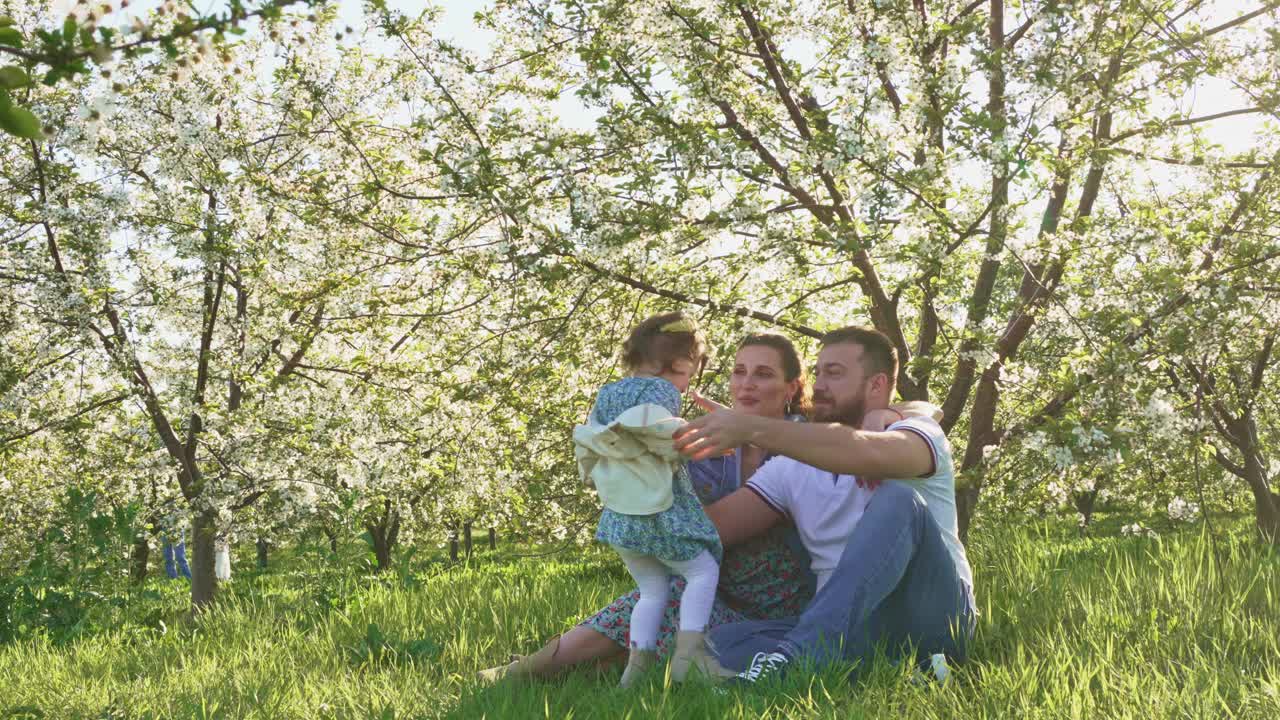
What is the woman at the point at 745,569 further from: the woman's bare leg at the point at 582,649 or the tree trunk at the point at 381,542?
the tree trunk at the point at 381,542

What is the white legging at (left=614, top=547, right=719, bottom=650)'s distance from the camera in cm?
359

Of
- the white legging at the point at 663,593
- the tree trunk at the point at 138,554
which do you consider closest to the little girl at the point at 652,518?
the white legging at the point at 663,593

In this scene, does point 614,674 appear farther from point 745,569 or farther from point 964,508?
point 964,508

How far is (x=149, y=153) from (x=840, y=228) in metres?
6.89

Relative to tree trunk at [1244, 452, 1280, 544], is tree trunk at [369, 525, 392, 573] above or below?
below

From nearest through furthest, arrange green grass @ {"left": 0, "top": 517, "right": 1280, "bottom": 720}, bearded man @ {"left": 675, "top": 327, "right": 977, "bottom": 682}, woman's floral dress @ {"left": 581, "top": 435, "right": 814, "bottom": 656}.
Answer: green grass @ {"left": 0, "top": 517, "right": 1280, "bottom": 720} → bearded man @ {"left": 675, "top": 327, "right": 977, "bottom": 682} → woman's floral dress @ {"left": 581, "top": 435, "right": 814, "bottom": 656}

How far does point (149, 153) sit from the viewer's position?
8.58 m

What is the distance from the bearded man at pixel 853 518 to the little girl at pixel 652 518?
0.17 metres

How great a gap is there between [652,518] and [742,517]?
0.42 m

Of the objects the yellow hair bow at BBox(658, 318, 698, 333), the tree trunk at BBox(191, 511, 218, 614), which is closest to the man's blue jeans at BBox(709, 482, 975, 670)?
the yellow hair bow at BBox(658, 318, 698, 333)

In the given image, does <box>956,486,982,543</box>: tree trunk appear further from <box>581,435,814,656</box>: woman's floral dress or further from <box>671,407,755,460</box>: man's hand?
<box>671,407,755,460</box>: man's hand

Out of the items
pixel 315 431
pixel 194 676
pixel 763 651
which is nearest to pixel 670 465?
pixel 763 651

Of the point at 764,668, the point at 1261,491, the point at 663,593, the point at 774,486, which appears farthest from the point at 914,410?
the point at 1261,491

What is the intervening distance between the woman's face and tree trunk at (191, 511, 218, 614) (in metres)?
7.27
